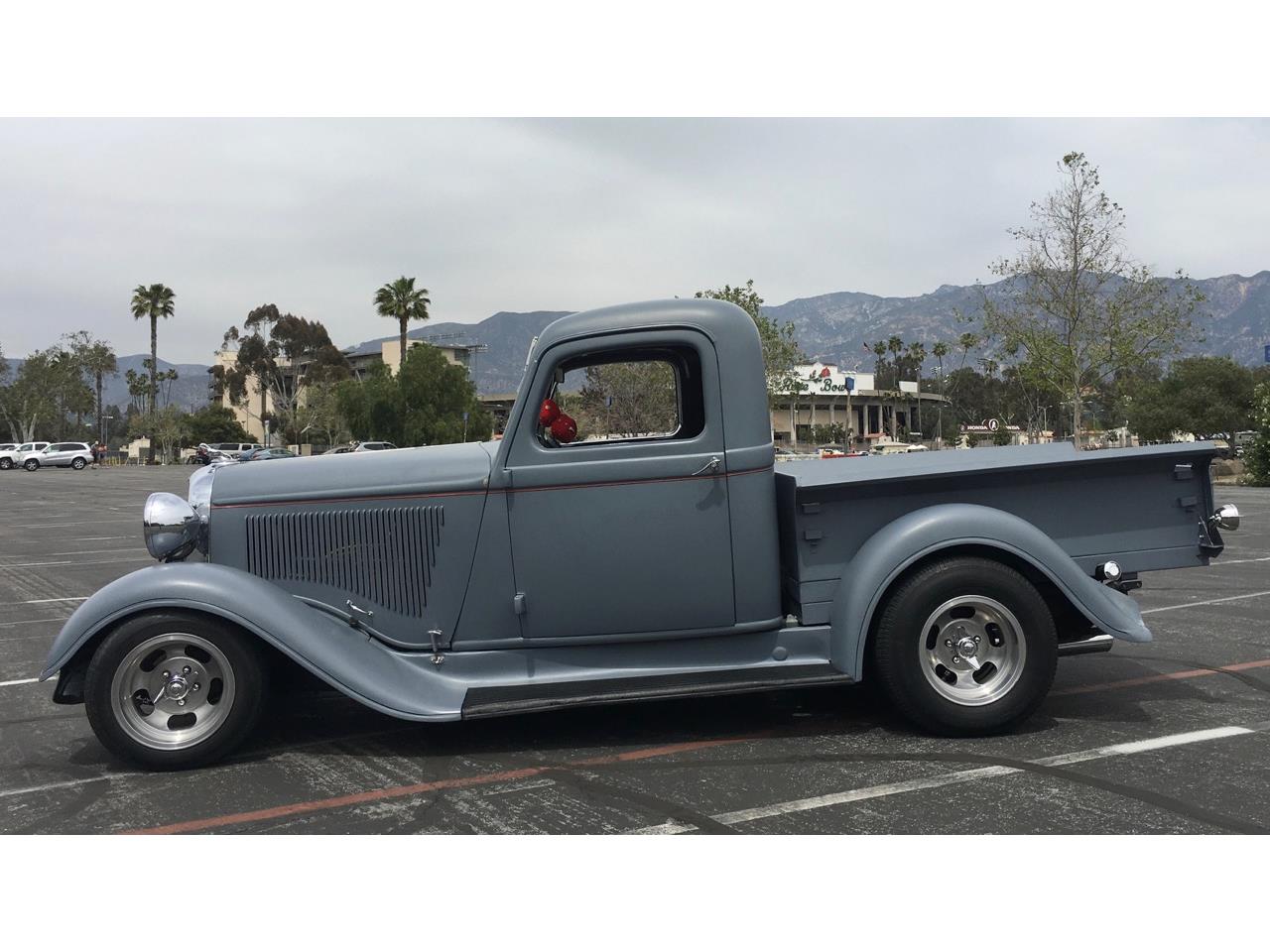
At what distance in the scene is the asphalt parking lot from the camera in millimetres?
3783

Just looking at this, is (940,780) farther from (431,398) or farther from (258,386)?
(258,386)

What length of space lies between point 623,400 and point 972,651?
2.09 m

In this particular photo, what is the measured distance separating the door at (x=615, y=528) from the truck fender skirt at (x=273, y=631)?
59 centimetres

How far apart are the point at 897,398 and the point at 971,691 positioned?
98916 mm

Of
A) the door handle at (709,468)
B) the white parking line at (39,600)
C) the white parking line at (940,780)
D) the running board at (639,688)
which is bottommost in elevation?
the white parking line at (940,780)

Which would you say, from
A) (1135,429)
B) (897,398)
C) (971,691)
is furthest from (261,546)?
(897,398)

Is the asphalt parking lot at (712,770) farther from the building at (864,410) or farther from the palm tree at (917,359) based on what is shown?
the palm tree at (917,359)

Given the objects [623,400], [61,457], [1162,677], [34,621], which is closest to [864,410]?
[61,457]

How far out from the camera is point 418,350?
58938mm

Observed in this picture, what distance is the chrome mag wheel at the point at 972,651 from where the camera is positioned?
4656mm

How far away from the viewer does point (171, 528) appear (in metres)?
4.85

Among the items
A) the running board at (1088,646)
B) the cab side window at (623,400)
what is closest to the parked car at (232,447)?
the cab side window at (623,400)

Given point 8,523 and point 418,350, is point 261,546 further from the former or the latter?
point 418,350

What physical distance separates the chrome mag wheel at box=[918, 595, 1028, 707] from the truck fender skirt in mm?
2239
